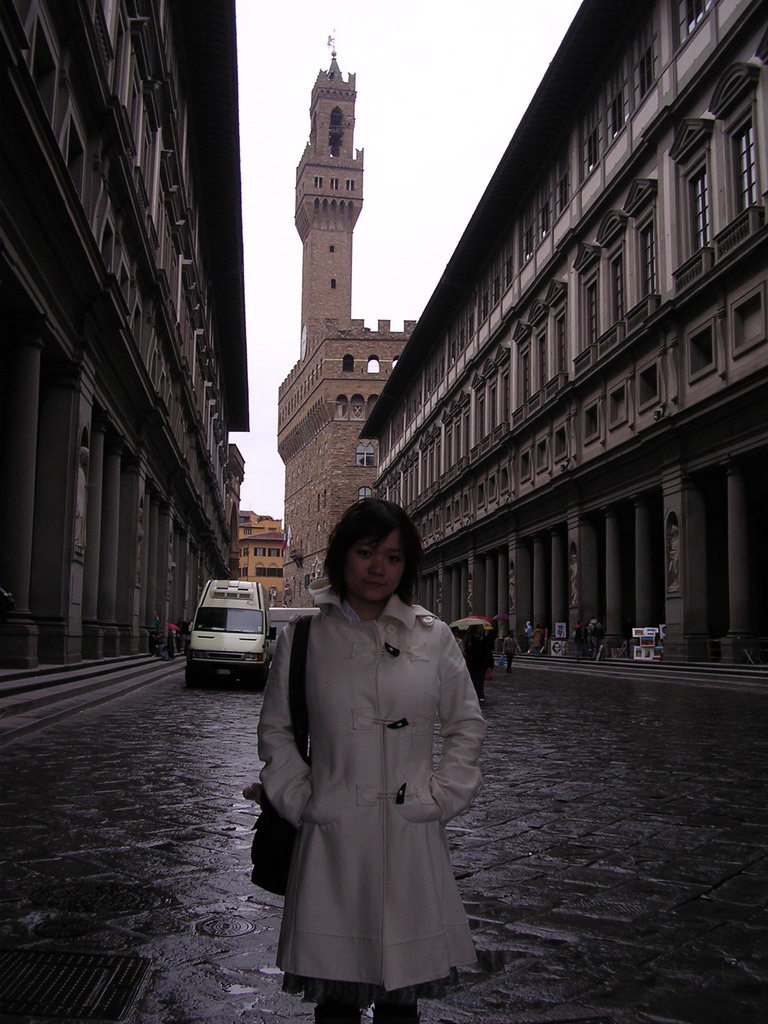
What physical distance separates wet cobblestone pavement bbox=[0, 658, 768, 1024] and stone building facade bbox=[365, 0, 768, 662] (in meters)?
15.7

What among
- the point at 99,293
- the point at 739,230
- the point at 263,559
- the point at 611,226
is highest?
the point at 611,226

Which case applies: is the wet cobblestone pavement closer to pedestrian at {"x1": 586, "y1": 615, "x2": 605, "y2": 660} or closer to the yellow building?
pedestrian at {"x1": 586, "y1": 615, "x2": 605, "y2": 660}

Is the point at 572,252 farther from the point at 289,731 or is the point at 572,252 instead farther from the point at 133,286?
the point at 289,731

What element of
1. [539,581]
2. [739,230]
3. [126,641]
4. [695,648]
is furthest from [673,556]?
[126,641]

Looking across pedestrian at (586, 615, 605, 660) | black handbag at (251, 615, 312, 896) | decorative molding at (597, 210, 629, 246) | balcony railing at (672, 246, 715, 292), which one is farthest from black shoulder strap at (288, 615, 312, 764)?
decorative molding at (597, 210, 629, 246)

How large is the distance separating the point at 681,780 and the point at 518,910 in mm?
3967

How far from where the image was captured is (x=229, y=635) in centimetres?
2094

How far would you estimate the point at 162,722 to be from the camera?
1252cm

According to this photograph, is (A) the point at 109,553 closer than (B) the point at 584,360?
Yes

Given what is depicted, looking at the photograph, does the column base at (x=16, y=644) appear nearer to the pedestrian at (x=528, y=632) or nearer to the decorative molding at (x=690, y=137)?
the decorative molding at (x=690, y=137)

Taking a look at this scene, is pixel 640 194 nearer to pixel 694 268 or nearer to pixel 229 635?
pixel 694 268

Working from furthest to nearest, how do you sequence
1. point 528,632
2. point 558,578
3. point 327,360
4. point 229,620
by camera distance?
1. point 327,360
2. point 528,632
3. point 558,578
4. point 229,620

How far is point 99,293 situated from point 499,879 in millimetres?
14872

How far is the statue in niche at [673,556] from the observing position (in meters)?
26.1
